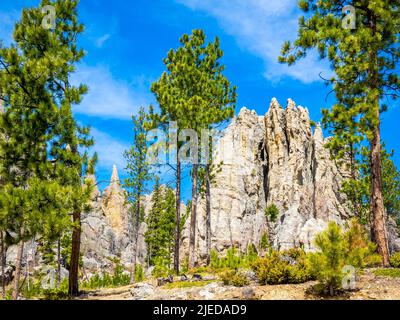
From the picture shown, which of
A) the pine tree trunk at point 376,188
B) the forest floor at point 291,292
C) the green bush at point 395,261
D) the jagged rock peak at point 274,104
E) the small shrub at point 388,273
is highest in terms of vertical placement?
the jagged rock peak at point 274,104

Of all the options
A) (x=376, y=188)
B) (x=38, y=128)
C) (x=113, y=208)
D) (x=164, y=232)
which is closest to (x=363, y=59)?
(x=376, y=188)

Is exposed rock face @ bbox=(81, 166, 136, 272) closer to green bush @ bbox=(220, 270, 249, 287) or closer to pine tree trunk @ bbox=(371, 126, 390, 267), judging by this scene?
green bush @ bbox=(220, 270, 249, 287)

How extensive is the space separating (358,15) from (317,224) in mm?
21632

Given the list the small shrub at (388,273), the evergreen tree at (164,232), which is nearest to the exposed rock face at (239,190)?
the evergreen tree at (164,232)

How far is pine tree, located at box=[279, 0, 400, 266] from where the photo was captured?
37.8 feet

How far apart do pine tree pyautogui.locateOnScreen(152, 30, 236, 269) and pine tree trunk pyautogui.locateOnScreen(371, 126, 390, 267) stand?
32.4ft

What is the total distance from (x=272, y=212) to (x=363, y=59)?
122 feet

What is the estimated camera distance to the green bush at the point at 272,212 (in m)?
47.3

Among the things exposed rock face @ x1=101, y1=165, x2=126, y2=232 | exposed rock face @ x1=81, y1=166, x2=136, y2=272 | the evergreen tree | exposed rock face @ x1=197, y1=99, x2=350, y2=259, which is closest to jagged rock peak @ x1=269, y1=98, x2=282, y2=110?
exposed rock face @ x1=197, y1=99, x2=350, y2=259

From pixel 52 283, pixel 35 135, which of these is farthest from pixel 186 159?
pixel 52 283

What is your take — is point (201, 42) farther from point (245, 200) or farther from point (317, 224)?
point (245, 200)

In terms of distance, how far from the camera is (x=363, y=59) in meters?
12.0

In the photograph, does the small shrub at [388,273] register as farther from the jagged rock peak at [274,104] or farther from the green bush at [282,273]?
the jagged rock peak at [274,104]
